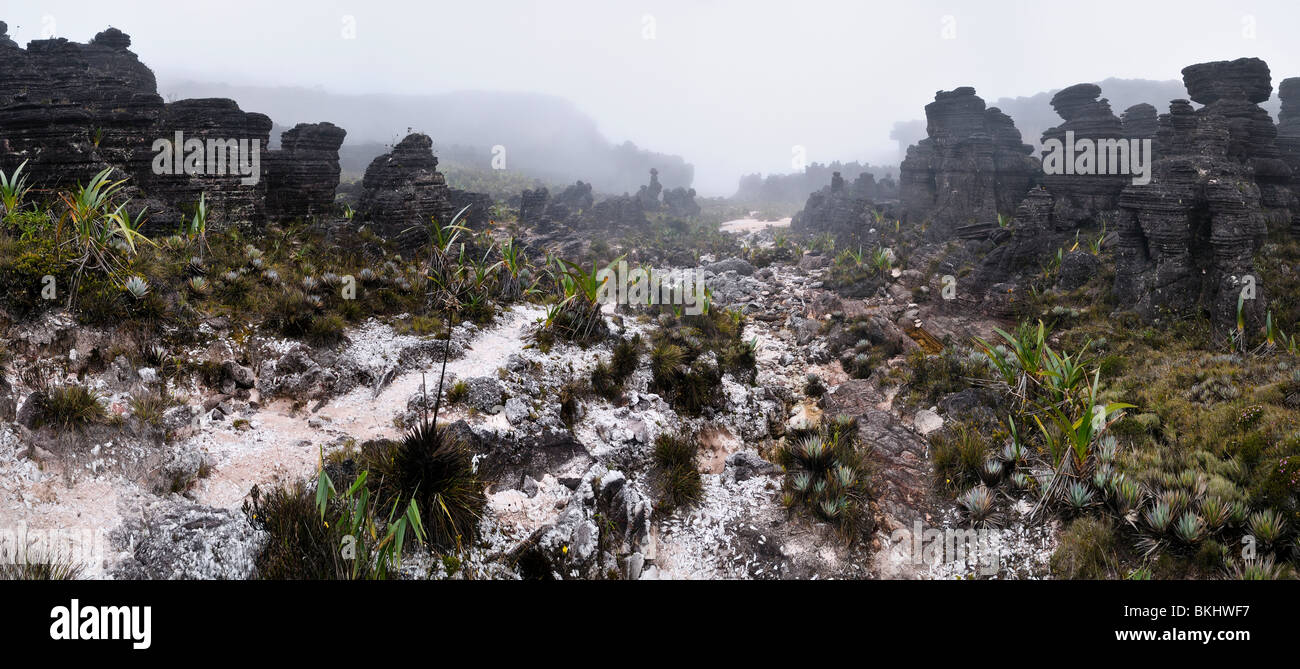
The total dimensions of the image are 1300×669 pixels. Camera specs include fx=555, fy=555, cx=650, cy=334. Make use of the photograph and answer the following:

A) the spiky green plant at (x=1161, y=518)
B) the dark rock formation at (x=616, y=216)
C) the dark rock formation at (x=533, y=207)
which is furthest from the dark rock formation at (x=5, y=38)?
the spiky green plant at (x=1161, y=518)

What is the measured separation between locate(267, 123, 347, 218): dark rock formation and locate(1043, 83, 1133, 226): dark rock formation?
27309mm

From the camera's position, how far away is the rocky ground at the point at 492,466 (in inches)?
218

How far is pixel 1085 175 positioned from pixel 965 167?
7.50 m

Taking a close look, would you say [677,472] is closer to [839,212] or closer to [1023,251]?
[1023,251]

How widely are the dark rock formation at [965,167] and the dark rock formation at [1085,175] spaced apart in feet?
7.92

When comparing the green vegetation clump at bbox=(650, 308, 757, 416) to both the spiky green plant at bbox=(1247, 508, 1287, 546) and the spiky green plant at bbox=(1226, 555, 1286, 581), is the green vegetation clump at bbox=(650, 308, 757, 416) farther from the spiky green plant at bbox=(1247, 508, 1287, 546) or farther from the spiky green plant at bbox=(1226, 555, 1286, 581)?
the spiky green plant at bbox=(1247, 508, 1287, 546)

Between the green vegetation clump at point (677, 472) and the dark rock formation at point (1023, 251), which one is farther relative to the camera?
the dark rock formation at point (1023, 251)

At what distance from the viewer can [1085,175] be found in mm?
24031

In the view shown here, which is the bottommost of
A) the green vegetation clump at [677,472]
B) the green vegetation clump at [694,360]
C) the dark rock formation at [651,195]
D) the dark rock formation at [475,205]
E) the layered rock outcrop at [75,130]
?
the green vegetation clump at [677,472]

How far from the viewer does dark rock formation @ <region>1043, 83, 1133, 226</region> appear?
74.3 feet

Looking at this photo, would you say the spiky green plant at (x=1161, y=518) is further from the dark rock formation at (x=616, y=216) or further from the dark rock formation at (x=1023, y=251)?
the dark rock formation at (x=616, y=216)

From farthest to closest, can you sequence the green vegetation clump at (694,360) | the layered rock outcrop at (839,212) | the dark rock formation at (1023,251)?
the layered rock outcrop at (839,212) < the dark rock formation at (1023,251) < the green vegetation clump at (694,360)

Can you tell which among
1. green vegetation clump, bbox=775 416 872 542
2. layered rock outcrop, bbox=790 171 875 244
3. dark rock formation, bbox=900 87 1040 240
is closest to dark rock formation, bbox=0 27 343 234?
green vegetation clump, bbox=775 416 872 542
